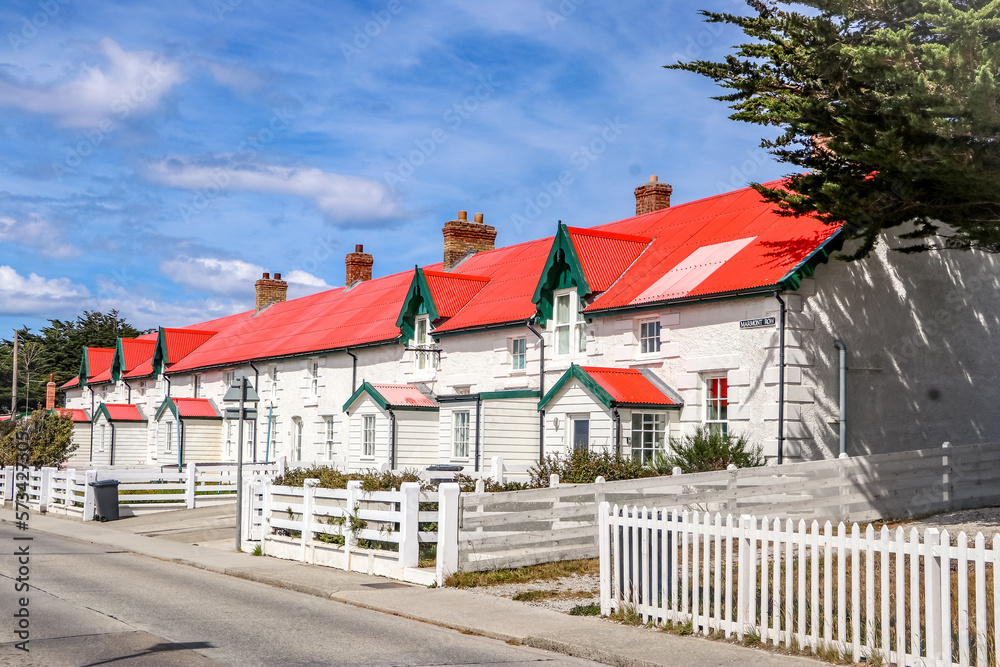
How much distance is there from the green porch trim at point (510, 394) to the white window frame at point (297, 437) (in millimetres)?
13403

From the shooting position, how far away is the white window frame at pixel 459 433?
92.9 ft

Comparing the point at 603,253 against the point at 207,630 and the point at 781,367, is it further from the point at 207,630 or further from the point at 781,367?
the point at 207,630

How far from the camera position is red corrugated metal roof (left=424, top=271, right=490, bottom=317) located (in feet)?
102

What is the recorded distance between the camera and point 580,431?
23.4 m


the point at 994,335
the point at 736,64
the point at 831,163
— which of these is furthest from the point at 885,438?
the point at 736,64

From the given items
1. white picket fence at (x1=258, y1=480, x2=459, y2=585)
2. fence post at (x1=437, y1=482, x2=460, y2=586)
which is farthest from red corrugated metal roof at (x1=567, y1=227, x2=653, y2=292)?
fence post at (x1=437, y1=482, x2=460, y2=586)

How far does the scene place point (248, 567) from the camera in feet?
53.4

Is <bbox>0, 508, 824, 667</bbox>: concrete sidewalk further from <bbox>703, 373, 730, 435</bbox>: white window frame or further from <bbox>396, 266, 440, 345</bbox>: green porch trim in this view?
<bbox>396, 266, 440, 345</bbox>: green porch trim

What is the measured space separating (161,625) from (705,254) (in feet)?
54.7

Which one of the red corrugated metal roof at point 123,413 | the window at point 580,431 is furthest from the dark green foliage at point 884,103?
the red corrugated metal roof at point 123,413

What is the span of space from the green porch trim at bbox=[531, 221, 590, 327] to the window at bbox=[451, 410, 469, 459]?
163 inches

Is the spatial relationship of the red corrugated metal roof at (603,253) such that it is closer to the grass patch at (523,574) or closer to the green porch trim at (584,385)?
the green porch trim at (584,385)

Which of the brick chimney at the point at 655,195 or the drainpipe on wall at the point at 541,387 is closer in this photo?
the drainpipe on wall at the point at 541,387

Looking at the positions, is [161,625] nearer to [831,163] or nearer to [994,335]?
[831,163]
